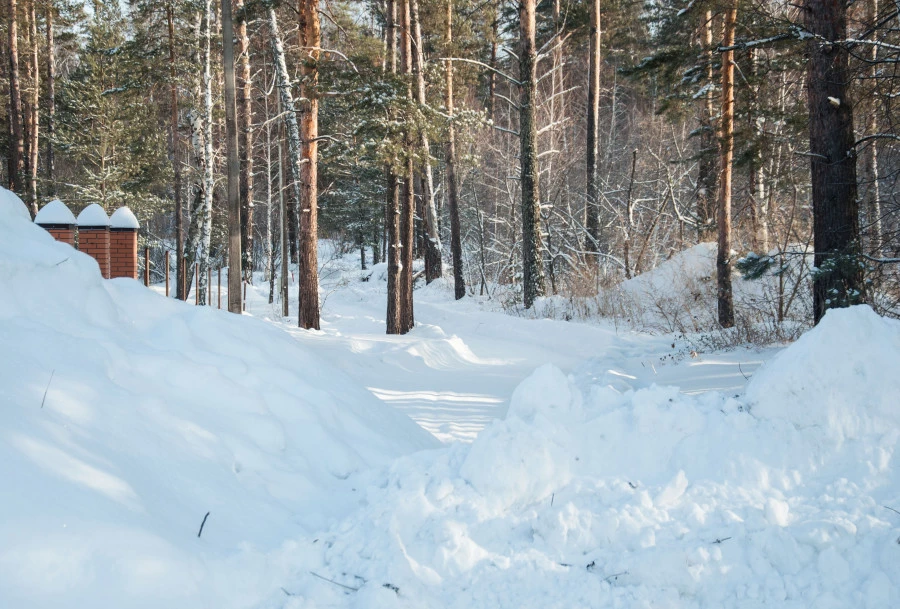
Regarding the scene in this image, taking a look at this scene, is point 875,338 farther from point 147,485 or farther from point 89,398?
point 89,398

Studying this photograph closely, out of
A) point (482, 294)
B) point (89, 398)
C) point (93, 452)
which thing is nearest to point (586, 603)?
point (93, 452)

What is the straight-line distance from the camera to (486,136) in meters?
25.9

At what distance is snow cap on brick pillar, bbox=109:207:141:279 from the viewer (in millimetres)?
11133

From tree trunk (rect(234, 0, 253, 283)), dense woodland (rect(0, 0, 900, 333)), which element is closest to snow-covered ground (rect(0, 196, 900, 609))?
dense woodland (rect(0, 0, 900, 333))

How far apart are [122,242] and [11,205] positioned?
6881 mm

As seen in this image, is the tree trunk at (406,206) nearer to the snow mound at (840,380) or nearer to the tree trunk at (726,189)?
the tree trunk at (726,189)

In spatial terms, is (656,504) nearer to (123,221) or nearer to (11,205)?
(11,205)

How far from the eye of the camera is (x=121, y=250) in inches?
442

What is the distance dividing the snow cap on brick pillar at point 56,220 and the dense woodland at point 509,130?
2519 mm

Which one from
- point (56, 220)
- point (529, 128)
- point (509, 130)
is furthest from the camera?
point (509, 130)

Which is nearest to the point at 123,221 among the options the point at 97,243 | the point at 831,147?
the point at 97,243

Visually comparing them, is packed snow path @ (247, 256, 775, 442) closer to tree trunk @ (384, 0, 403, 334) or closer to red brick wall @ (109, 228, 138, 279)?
tree trunk @ (384, 0, 403, 334)

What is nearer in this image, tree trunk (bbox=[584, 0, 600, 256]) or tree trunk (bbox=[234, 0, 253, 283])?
tree trunk (bbox=[234, 0, 253, 283])

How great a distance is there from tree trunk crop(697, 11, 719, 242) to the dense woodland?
4.4 inches
